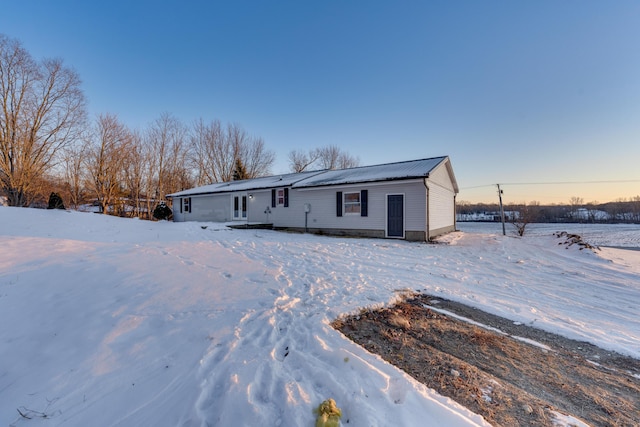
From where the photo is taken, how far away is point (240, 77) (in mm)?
14828

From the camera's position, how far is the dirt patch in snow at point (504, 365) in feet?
6.04

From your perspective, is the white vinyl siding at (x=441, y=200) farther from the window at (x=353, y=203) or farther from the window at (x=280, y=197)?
the window at (x=280, y=197)

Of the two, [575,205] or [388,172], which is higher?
[388,172]

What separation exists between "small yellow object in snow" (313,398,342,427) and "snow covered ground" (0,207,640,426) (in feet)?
0.18

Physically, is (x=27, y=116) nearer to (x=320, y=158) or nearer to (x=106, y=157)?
(x=106, y=157)

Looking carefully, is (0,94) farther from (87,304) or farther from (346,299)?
(346,299)

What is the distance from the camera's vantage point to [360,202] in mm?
12312

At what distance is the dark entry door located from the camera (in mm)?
11391

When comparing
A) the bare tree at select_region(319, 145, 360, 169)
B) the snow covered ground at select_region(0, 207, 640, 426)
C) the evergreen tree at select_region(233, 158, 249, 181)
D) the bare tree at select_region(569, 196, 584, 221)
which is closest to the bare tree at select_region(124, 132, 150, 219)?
the evergreen tree at select_region(233, 158, 249, 181)

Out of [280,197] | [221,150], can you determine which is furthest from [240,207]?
[221,150]

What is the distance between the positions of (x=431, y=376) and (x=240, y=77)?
16811mm

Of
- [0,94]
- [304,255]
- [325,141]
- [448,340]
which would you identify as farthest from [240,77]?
[325,141]

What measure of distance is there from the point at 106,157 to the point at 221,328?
26.6 m

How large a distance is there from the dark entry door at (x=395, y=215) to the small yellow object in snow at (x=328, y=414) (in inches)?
410
